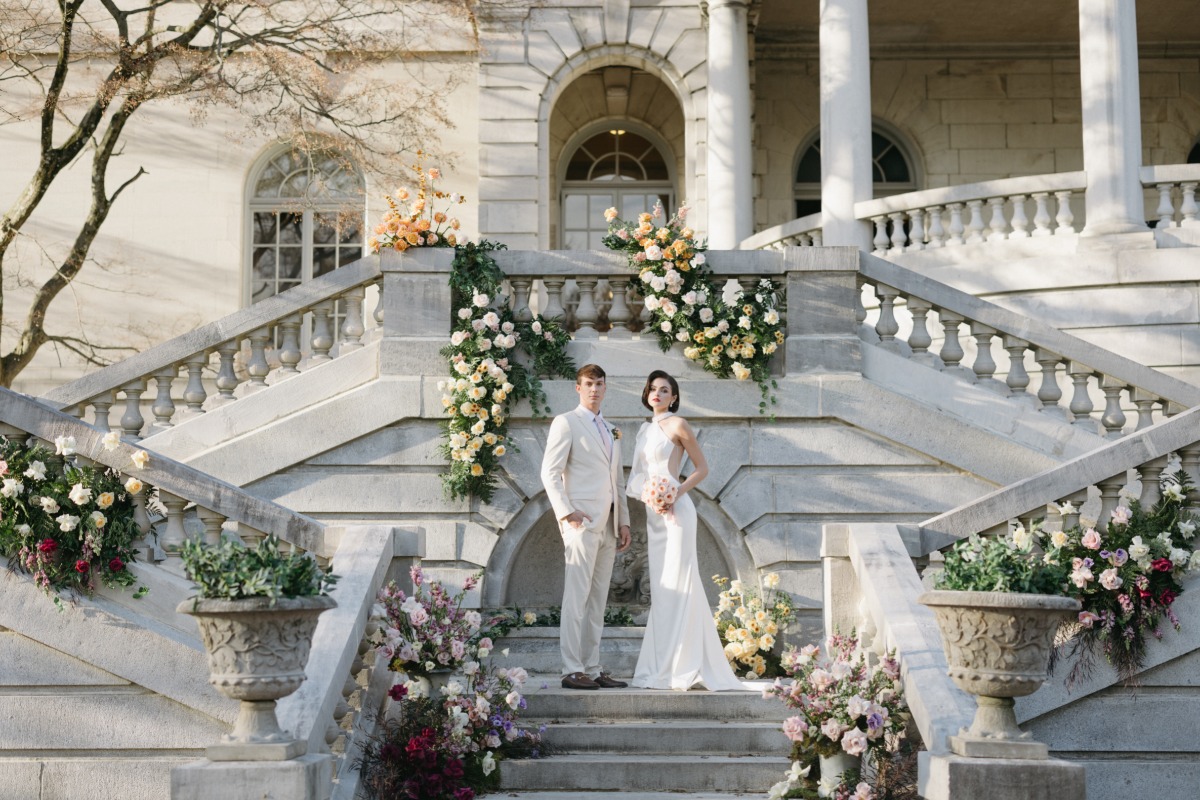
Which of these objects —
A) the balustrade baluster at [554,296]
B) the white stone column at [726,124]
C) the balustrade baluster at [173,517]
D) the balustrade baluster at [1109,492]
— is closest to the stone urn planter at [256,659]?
the balustrade baluster at [173,517]

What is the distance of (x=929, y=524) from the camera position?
8.36 m

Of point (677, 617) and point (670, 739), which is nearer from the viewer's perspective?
point (670, 739)

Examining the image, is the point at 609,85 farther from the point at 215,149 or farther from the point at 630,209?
the point at 215,149

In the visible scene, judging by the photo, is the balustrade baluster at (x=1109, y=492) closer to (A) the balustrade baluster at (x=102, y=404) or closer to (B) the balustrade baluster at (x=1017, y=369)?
(B) the balustrade baluster at (x=1017, y=369)

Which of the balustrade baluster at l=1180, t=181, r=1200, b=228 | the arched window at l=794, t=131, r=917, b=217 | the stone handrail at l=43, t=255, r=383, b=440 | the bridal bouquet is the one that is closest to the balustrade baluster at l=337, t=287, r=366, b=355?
the stone handrail at l=43, t=255, r=383, b=440

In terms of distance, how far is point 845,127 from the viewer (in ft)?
46.5

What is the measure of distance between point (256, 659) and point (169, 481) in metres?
2.17

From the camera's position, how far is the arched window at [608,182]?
1880cm

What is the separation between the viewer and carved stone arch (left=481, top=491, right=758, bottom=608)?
10.5 meters

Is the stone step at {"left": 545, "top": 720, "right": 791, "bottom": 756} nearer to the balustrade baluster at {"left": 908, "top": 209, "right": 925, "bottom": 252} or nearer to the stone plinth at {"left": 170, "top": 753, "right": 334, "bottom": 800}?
the stone plinth at {"left": 170, "top": 753, "right": 334, "bottom": 800}

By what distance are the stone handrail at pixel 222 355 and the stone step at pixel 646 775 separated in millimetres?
4287

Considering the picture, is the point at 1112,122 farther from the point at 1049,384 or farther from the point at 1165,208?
the point at 1049,384

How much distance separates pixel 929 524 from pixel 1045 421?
8.60 feet

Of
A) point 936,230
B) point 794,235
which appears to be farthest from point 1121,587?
point 794,235
